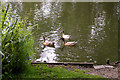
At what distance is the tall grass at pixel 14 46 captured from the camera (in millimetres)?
6801

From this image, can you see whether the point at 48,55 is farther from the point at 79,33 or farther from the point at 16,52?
the point at 16,52

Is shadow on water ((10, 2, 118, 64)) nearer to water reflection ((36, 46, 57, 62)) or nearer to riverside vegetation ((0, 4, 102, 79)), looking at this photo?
water reflection ((36, 46, 57, 62))

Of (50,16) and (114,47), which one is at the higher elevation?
(50,16)

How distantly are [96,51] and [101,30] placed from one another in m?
4.32

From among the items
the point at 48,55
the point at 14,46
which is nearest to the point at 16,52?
the point at 14,46

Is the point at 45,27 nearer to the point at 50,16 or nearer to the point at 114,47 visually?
the point at 50,16

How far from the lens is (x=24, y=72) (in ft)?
24.4

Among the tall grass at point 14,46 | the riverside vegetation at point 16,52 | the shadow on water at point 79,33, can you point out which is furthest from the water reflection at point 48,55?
the tall grass at point 14,46

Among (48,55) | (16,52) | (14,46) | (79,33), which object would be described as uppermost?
(14,46)

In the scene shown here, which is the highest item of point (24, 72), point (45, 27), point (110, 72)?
point (45, 27)

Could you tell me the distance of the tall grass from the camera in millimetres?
6801

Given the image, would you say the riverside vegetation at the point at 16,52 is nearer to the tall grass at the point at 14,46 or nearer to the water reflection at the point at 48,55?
the tall grass at the point at 14,46

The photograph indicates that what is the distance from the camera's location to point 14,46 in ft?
23.0

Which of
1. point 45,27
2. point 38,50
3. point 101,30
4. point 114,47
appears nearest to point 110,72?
point 114,47
